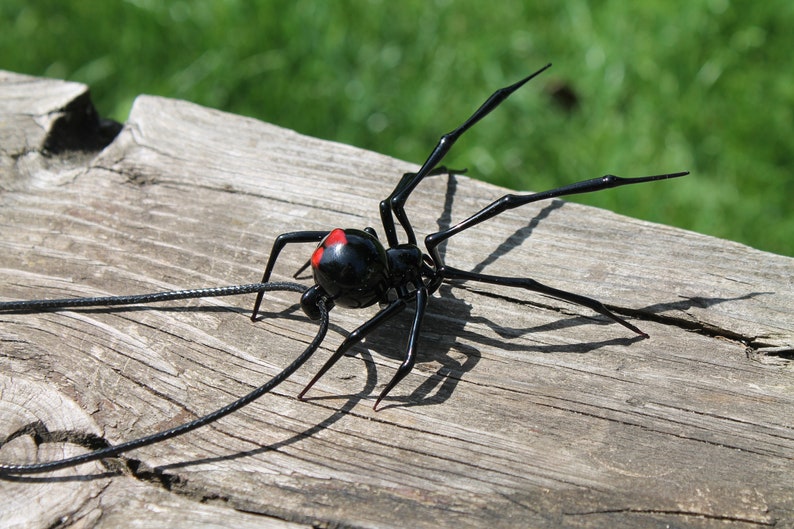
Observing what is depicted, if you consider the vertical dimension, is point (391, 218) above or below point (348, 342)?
above

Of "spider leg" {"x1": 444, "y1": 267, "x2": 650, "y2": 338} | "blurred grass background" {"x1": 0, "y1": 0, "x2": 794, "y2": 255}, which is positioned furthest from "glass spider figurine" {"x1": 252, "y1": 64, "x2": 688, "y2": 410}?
"blurred grass background" {"x1": 0, "y1": 0, "x2": 794, "y2": 255}

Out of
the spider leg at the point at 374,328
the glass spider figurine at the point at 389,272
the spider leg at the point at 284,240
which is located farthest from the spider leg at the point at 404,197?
the spider leg at the point at 374,328

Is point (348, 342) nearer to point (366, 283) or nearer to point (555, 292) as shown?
point (366, 283)

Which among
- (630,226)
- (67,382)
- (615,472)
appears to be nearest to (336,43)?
(630,226)

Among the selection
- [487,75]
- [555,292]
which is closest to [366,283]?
[555,292]

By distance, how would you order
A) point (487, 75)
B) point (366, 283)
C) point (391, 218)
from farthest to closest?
point (487, 75), point (391, 218), point (366, 283)

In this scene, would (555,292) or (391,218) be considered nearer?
(555,292)

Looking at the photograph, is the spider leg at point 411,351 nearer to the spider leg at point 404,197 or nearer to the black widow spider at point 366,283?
the black widow spider at point 366,283

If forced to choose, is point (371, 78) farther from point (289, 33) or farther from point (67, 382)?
point (67, 382)
